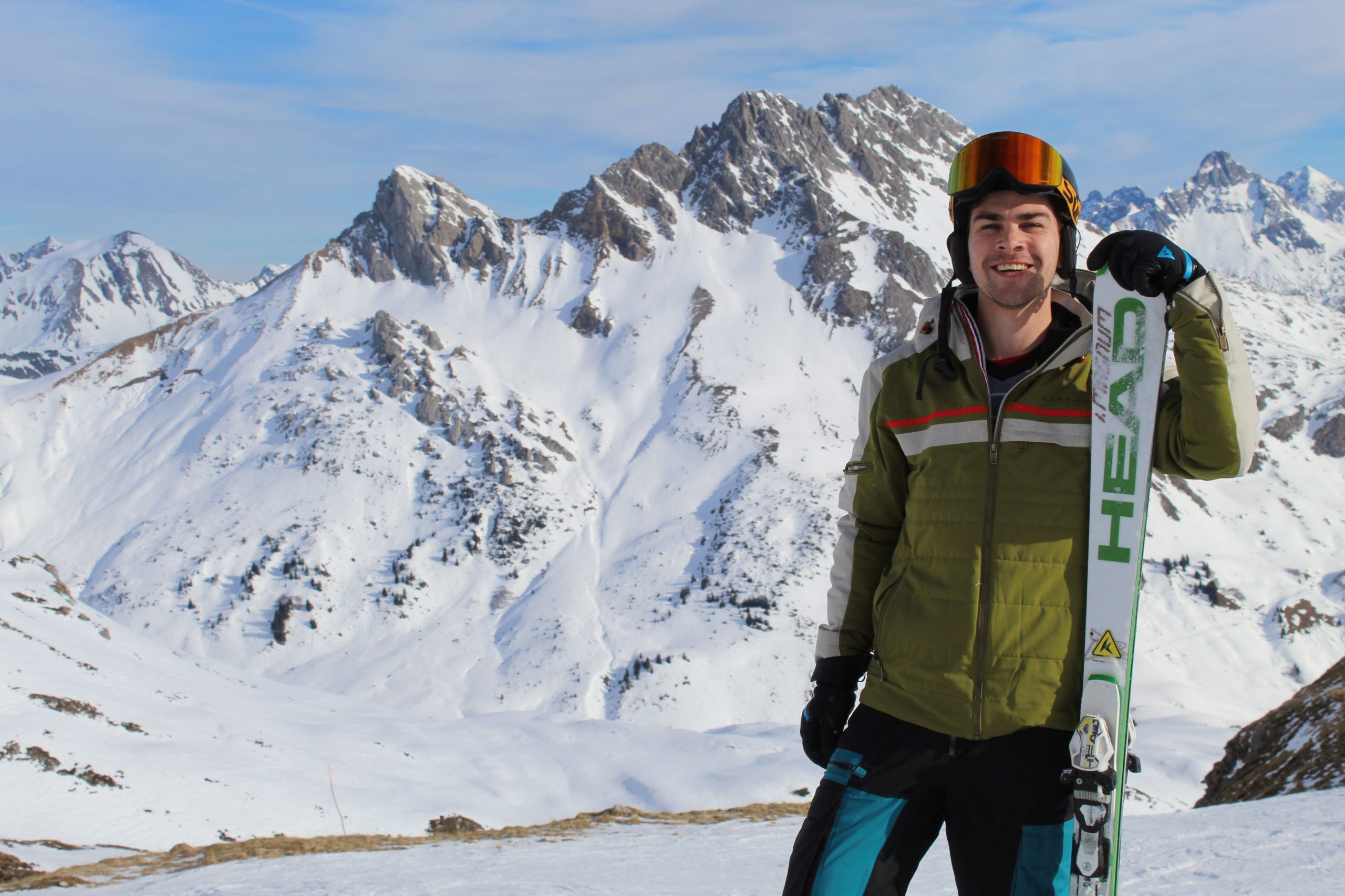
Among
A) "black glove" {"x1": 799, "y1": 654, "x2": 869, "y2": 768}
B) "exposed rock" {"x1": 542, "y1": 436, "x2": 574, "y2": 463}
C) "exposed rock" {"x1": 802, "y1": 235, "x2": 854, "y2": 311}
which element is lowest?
"black glove" {"x1": 799, "y1": 654, "x2": 869, "y2": 768}

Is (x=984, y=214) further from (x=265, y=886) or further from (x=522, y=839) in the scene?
(x=522, y=839)

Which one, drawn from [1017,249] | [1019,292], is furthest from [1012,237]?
[1019,292]

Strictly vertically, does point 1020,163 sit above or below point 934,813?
above

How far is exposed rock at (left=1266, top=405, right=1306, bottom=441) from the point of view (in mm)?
185500

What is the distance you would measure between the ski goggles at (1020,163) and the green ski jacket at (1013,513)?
1.52 ft

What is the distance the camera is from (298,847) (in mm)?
13578

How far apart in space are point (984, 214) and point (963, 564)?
1660mm

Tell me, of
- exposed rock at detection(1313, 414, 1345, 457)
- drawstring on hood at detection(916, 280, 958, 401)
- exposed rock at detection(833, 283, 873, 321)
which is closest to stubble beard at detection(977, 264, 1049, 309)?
drawstring on hood at detection(916, 280, 958, 401)

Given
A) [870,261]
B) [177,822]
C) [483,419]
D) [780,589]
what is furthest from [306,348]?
[177,822]

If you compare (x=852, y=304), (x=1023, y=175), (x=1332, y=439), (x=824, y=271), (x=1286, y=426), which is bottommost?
(x=1023, y=175)

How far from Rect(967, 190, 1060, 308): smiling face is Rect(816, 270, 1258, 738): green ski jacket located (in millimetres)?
211

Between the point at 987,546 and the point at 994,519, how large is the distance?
120 mm

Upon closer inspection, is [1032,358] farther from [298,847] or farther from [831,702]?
[298,847]

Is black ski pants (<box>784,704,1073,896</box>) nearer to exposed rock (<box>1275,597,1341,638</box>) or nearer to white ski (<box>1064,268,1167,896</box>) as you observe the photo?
white ski (<box>1064,268,1167,896</box>)
